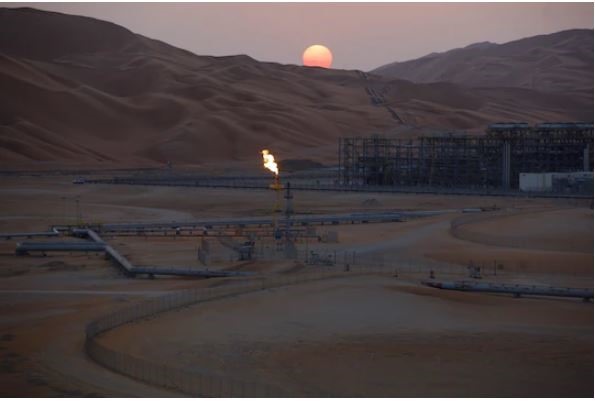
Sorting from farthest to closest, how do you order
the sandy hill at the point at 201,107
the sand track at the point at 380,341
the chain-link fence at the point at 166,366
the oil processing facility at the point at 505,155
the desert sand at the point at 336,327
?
the sandy hill at the point at 201,107
the oil processing facility at the point at 505,155
the desert sand at the point at 336,327
the sand track at the point at 380,341
the chain-link fence at the point at 166,366

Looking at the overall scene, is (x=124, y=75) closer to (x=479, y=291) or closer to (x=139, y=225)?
(x=139, y=225)

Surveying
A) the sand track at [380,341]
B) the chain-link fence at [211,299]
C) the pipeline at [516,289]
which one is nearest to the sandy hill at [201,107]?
the chain-link fence at [211,299]

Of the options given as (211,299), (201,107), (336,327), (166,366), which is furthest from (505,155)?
(201,107)

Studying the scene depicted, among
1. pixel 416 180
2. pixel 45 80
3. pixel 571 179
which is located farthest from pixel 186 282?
pixel 45 80

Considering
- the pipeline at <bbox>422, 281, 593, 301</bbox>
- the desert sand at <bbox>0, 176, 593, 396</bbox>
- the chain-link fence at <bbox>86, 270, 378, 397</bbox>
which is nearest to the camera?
the chain-link fence at <bbox>86, 270, 378, 397</bbox>

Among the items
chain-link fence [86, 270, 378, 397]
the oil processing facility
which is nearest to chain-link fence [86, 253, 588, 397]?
chain-link fence [86, 270, 378, 397]

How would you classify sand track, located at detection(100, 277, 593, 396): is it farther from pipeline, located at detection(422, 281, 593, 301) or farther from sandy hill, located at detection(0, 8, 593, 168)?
sandy hill, located at detection(0, 8, 593, 168)

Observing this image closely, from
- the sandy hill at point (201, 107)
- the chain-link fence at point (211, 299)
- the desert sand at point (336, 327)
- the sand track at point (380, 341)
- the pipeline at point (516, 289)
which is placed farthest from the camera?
the sandy hill at point (201, 107)

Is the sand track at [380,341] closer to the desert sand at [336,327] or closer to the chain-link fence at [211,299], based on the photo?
the desert sand at [336,327]
